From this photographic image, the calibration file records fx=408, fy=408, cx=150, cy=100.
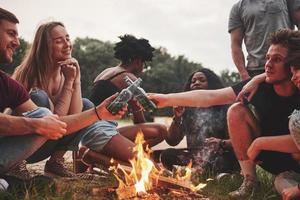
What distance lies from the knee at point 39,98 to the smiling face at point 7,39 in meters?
0.56

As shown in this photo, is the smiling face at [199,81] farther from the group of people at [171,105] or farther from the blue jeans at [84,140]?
the blue jeans at [84,140]

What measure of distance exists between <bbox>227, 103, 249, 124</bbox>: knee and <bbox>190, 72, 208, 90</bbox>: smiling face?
5.62 ft

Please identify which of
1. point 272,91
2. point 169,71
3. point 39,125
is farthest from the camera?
point 169,71

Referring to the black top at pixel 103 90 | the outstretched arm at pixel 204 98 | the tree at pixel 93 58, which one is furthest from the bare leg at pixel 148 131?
the tree at pixel 93 58

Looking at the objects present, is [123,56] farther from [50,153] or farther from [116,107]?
[116,107]

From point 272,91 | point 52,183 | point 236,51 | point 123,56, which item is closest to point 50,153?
point 52,183

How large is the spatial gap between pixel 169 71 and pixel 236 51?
157ft

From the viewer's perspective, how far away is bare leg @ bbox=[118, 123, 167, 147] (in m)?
5.62

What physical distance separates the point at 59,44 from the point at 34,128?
1.56 m

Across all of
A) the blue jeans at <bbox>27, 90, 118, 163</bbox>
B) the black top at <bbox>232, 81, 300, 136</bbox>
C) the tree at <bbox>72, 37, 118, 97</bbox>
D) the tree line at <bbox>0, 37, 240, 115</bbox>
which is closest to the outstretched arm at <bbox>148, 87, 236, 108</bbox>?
the black top at <bbox>232, 81, 300, 136</bbox>

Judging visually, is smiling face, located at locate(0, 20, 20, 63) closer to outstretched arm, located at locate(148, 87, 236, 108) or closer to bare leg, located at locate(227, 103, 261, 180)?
outstretched arm, located at locate(148, 87, 236, 108)

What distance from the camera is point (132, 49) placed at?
577 cm

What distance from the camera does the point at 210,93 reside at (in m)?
4.50

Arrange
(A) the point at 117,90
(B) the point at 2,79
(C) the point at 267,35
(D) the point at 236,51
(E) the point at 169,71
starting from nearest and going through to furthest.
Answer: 1. (B) the point at 2,79
2. (A) the point at 117,90
3. (C) the point at 267,35
4. (D) the point at 236,51
5. (E) the point at 169,71
